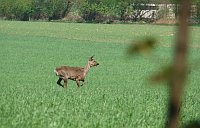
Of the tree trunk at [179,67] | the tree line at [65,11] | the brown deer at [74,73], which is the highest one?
the tree trunk at [179,67]

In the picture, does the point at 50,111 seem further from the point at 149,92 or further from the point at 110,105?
the point at 149,92

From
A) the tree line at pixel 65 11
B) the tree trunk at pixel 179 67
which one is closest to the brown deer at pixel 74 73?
the tree trunk at pixel 179 67

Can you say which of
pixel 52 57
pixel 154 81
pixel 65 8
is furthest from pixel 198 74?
pixel 65 8

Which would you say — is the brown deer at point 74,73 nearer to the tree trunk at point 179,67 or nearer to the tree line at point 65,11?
the tree trunk at point 179,67

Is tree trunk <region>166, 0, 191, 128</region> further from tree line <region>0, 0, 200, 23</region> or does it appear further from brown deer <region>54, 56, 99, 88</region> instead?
tree line <region>0, 0, 200, 23</region>

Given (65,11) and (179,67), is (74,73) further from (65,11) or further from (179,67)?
(65,11)

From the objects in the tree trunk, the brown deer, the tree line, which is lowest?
the tree line

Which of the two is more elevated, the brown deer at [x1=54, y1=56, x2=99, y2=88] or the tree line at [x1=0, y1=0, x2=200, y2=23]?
the brown deer at [x1=54, y1=56, x2=99, y2=88]

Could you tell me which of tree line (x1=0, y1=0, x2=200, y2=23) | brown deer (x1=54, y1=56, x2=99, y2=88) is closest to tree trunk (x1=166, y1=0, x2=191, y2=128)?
brown deer (x1=54, y1=56, x2=99, y2=88)

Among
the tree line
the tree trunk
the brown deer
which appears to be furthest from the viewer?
the tree line

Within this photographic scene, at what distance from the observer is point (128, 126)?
816 cm

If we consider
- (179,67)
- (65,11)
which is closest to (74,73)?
(179,67)

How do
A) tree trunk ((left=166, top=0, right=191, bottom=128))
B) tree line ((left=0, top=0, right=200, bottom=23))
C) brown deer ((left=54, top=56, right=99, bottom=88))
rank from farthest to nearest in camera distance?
tree line ((left=0, top=0, right=200, bottom=23))
brown deer ((left=54, top=56, right=99, bottom=88))
tree trunk ((left=166, top=0, right=191, bottom=128))

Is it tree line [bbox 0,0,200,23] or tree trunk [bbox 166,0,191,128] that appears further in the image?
tree line [bbox 0,0,200,23]
